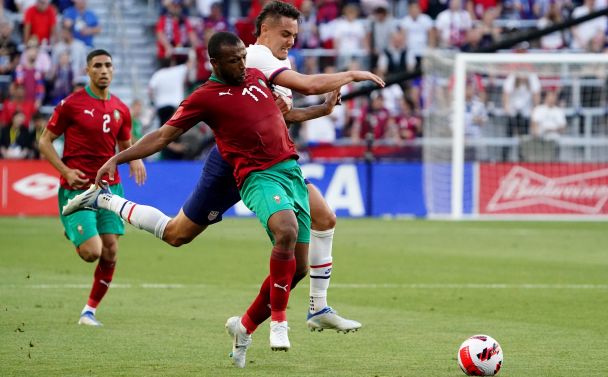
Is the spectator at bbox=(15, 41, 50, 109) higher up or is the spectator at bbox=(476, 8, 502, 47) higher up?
the spectator at bbox=(476, 8, 502, 47)

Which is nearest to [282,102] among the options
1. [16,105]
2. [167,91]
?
[167,91]

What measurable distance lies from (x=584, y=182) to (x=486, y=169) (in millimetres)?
1959

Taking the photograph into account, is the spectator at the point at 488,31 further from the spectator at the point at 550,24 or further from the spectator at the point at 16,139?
the spectator at the point at 16,139

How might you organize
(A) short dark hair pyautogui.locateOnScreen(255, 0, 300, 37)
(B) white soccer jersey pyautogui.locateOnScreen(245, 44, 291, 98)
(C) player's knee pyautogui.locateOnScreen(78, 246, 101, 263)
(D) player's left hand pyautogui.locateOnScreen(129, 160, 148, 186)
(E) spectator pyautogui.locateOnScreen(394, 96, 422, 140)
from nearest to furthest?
(B) white soccer jersey pyautogui.locateOnScreen(245, 44, 291, 98) < (A) short dark hair pyautogui.locateOnScreen(255, 0, 300, 37) < (C) player's knee pyautogui.locateOnScreen(78, 246, 101, 263) < (D) player's left hand pyautogui.locateOnScreen(129, 160, 148, 186) < (E) spectator pyautogui.locateOnScreen(394, 96, 422, 140)

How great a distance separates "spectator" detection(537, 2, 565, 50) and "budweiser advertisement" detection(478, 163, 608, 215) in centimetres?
540

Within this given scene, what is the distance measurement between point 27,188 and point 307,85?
56.4 ft

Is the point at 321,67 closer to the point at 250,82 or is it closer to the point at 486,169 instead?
the point at 486,169

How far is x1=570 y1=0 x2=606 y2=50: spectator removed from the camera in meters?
27.8

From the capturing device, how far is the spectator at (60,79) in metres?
26.4

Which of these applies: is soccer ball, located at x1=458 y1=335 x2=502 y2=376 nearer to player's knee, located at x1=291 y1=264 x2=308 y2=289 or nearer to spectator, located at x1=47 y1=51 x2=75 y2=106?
player's knee, located at x1=291 y1=264 x2=308 y2=289

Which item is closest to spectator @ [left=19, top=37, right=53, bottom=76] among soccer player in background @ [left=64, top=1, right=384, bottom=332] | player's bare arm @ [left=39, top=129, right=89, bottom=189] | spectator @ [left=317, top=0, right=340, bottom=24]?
spectator @ [left=317, top=0, right=340, bottom=24]

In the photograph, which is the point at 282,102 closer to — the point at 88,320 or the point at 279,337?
the point at 279,337

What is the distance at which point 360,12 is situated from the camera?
29.3m

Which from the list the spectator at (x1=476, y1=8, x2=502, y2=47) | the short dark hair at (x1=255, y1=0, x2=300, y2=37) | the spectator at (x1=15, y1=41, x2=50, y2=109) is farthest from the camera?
the spectator at (x1=476, y1=8, x2=502, y2=47)
